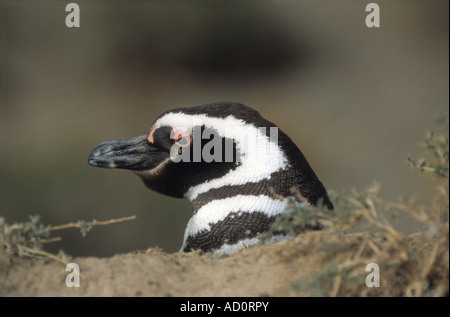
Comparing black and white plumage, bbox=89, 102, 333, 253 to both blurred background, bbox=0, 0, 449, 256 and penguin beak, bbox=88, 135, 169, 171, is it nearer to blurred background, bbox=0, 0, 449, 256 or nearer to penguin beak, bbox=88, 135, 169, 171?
penguin beak, bbox=88, 135, 169, 171

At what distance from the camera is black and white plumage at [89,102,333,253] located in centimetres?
203

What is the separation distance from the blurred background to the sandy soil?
13.5 feet

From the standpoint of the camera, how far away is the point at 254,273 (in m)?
1.58

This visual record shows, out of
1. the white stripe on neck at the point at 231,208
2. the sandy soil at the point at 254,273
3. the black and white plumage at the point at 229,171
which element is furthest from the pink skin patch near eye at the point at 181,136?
the sandy soil at the point at 254,273

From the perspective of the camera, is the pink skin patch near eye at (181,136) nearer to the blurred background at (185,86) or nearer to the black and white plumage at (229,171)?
the black and white plumage at (229,171)

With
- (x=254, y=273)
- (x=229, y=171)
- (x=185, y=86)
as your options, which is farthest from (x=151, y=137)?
(x=185, y=86)

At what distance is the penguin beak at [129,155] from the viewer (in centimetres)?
234

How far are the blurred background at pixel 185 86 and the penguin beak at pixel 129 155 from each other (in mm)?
3422

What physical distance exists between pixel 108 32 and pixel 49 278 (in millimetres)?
5640

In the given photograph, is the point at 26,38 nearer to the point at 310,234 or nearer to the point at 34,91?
the point at 34,91

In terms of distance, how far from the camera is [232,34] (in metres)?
7.22

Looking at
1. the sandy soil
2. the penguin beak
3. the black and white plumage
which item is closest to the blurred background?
the penguin beak

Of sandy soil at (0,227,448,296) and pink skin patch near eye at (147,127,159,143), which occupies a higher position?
pink skin patch near eye at (147,127,159,143)

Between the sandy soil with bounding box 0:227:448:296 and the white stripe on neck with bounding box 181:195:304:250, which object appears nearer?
the sandy soil with bounding box 0:227:448:296
